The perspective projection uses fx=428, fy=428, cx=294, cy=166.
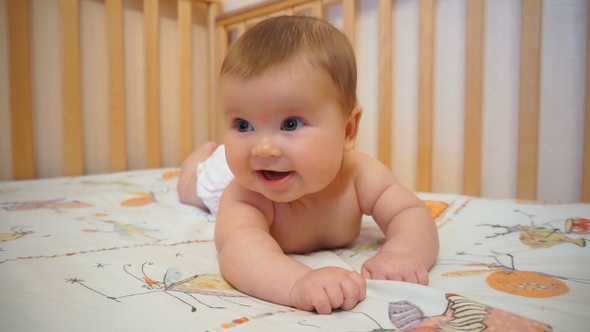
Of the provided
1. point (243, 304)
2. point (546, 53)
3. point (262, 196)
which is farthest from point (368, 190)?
point (546, 53)

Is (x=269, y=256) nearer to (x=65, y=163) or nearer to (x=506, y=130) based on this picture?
(x=506, y=130)

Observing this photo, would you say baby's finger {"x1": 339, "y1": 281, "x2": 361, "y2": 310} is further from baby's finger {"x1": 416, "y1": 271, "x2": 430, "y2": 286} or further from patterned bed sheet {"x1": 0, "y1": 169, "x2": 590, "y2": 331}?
baby's finger {"x1": 416, "y1": 271, "x2": 430, "y2": 286}

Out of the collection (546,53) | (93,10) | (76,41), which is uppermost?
(93,10)

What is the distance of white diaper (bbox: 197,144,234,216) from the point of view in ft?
3.42

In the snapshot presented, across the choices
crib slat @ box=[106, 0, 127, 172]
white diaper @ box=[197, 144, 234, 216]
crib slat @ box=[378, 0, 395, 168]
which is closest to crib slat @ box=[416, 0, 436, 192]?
crib slat @ box=[378, 0, 395, 168]

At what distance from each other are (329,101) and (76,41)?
1425 millimetres

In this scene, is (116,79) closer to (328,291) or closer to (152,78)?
(152,78)

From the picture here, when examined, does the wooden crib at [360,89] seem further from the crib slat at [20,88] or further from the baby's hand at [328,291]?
the baby's hand at [328,291]

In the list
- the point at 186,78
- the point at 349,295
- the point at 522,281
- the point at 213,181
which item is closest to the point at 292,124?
the point at 349,295

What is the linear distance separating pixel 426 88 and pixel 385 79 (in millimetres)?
147

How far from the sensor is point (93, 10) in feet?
5.79

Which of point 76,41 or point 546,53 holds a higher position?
point 76,41

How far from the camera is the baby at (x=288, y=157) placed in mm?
546

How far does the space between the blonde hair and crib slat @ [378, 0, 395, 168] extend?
790 mm
